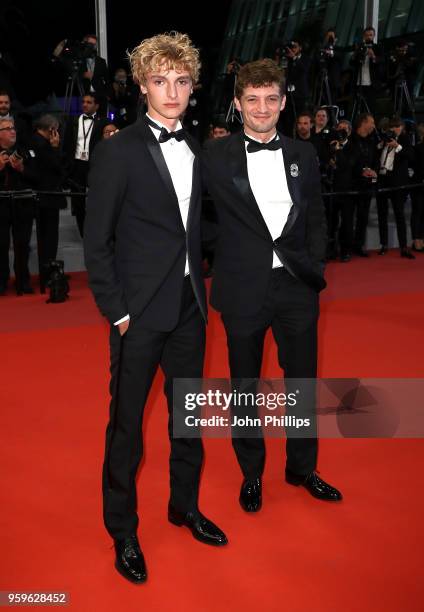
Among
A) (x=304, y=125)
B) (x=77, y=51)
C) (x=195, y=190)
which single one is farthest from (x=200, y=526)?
(x=77, y=51)

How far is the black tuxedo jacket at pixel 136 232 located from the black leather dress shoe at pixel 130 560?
2.48 feet

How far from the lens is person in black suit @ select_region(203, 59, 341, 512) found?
2717mm

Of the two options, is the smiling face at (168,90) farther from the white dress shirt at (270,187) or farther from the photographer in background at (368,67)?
the photographer in background at (368,67)

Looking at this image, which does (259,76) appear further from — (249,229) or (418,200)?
(418,200)

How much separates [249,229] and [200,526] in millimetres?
1120

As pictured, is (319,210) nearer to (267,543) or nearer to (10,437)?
(267,543)

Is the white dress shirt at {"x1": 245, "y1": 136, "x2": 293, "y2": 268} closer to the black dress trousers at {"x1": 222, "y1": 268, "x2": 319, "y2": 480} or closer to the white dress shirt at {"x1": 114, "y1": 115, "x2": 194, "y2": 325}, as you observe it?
the black dress trousers at {"x1": 222, "y1": 268, "x2": 319, "y2": 480}

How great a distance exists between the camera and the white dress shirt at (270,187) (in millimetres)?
2787

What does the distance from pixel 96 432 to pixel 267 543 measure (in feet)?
4.22

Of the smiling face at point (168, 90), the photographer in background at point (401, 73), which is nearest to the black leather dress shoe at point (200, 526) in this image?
the smiling face at point (168, 90)

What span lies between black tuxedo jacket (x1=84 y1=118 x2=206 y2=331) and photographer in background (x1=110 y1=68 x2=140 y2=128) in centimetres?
735

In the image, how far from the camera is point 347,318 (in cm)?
589

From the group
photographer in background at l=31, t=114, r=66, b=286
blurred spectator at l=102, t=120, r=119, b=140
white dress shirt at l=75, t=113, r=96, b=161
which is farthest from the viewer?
white dress shirt at l=75, t=113, r=96, b=161

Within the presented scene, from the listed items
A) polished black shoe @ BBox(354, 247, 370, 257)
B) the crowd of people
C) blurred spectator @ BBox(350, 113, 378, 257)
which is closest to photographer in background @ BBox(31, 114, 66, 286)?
the crowd of people
